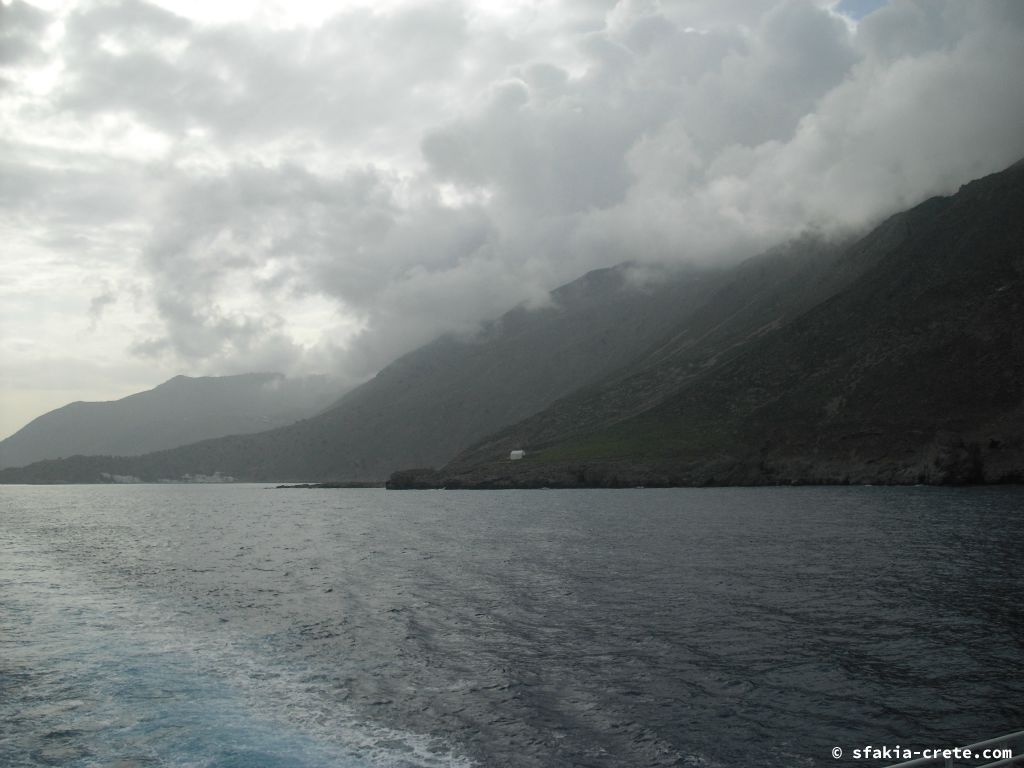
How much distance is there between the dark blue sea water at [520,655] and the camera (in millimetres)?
23016

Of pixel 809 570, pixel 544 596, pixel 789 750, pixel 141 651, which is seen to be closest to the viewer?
pixel 789 750

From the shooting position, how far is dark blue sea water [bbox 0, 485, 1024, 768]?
2302cm

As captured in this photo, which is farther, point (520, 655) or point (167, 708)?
point (520, 655)

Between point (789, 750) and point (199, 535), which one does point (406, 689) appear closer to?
point (789, 750)

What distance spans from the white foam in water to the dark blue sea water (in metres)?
0.12

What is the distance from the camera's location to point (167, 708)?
86.9 feet

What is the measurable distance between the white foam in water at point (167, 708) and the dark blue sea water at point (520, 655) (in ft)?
0.39

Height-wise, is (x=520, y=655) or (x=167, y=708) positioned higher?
(x=167, y=708)

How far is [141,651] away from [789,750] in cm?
2847

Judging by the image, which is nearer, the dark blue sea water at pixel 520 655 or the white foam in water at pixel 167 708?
the white foam in water at pixel 167 708

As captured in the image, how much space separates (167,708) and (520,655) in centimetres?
1391

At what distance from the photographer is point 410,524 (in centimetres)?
10975

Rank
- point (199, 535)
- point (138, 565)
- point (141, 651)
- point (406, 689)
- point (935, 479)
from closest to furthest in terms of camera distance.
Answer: point (406, 689)
point (141, 651)
point (138, 565)
point (199, 535)
point (935, 479)

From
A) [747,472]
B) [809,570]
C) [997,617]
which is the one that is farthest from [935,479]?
[997,617]
